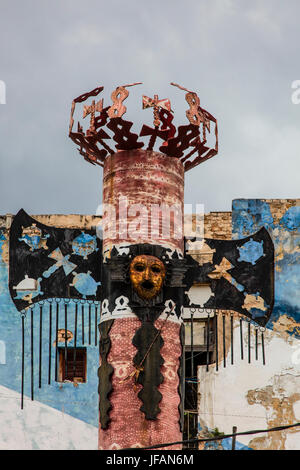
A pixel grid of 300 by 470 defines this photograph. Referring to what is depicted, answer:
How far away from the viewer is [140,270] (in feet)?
54.2

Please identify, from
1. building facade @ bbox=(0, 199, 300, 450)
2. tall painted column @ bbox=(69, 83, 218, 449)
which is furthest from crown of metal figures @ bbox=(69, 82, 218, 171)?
building facade @ bbox=(0, 199, 300, 450)

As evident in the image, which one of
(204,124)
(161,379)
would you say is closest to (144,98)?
(204,124)

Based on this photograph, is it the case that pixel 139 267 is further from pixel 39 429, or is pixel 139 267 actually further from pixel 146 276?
pixel 39 429

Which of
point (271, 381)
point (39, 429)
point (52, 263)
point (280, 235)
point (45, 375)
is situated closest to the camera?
point (52, 263)

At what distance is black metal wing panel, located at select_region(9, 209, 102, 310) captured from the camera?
17.6 metres

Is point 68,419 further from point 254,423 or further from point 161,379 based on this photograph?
point 161,379

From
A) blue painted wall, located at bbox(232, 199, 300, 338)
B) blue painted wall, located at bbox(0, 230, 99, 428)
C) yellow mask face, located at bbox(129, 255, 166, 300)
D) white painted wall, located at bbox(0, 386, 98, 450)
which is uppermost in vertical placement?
blue painted wall, located at bbox(232, 199, 300, 338)

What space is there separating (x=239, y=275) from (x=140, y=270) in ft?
7.24

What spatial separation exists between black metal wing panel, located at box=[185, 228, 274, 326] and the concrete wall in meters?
7.41

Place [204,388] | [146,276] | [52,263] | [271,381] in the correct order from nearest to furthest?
[146,276]
[52,263]
[271,381]
[204,388]

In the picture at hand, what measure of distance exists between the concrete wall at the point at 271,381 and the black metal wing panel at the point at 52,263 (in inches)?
329

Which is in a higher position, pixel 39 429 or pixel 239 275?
pixel 239 275

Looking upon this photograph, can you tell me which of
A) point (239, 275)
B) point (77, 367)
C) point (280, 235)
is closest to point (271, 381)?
point (280, 235)

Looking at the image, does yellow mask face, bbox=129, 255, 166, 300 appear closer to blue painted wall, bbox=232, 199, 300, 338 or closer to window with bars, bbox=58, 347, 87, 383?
window with bars, bbox=58, 347, 87, 383
